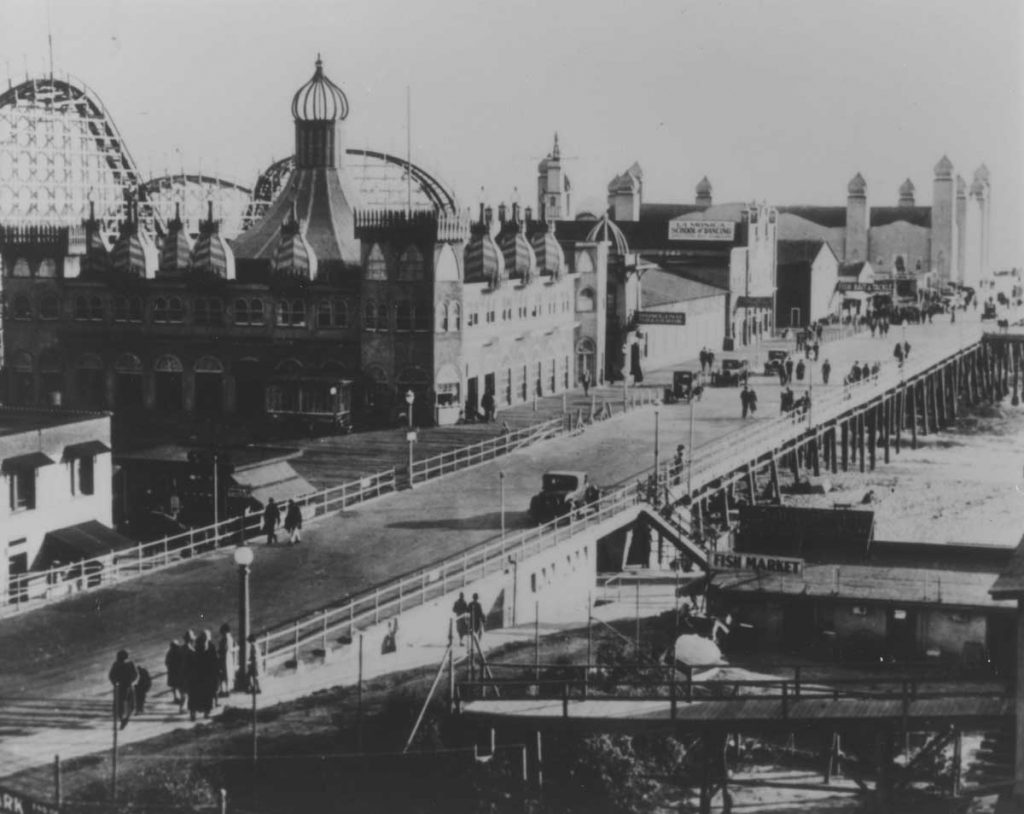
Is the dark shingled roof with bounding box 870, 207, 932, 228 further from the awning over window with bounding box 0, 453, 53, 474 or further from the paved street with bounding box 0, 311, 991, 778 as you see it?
the awning over window with bounding box 0, 453, 53, 474

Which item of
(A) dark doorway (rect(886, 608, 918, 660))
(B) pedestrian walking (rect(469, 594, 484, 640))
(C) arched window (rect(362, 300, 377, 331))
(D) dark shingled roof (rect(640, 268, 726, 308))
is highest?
(D) dark shingled roof (rect(640, 268, 726, 308))

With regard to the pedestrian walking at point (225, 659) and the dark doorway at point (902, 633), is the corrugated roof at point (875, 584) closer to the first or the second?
the dark doorway at point (902, 633)

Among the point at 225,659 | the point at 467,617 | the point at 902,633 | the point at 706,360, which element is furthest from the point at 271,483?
the point at 706,360

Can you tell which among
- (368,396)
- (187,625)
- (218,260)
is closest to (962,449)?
(368,396)

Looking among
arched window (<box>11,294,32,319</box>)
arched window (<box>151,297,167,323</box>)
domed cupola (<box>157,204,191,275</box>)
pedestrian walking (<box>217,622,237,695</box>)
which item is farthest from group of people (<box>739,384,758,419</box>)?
Answer: pedestrian walking (<box>217,622,237,695</box>)

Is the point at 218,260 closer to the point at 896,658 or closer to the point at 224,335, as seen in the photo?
the point at 224,335

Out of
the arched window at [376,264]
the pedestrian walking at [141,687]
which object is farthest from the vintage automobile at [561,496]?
the arched window at [376,264]
